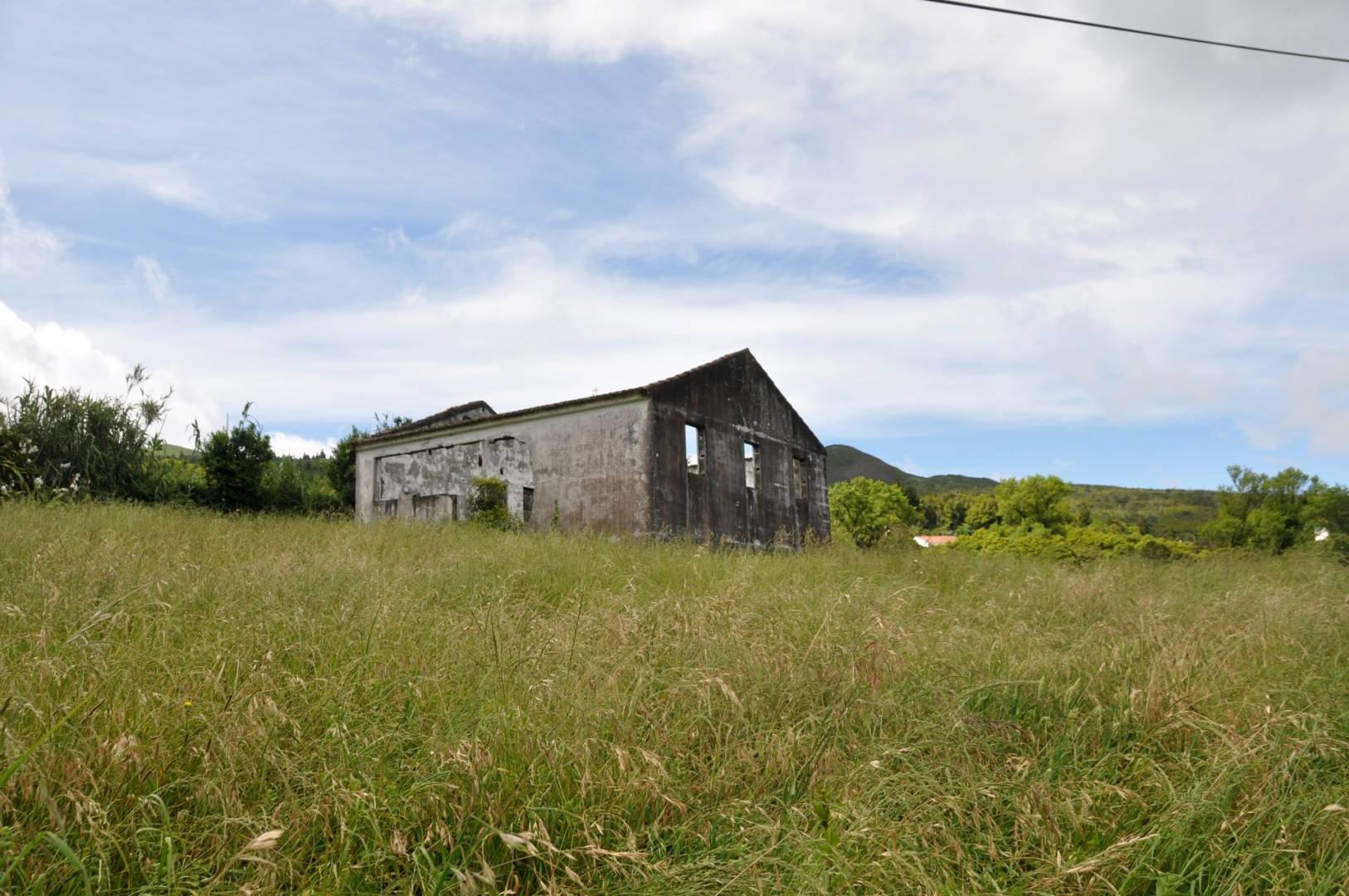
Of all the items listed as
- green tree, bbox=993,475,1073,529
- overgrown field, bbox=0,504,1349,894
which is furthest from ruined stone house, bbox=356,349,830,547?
green tree, bbox=993,475,1073,529

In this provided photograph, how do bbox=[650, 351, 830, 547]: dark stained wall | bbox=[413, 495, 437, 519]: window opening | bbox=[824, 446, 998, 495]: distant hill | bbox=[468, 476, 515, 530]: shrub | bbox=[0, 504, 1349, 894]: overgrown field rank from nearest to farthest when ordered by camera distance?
1. bbox=[0, 504, 1349, 894]: overgrown field
2. bbox=[468, 476, 515, 530]: shrub
3. bbox=[650, 351, 830, 547]: dark stained wall
4. bbox=[413, 495, 437, 519]: window opening
5. bbox=[824, 446, 998, 495]: distant hill

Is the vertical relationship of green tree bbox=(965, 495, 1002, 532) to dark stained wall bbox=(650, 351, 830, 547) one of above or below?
below

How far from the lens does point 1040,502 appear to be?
3756 cm

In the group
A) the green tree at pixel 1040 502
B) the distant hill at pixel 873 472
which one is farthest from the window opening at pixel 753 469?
the distant hill at pixel 873 472

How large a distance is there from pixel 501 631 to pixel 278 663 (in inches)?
42.3

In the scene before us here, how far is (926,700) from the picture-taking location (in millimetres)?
3807

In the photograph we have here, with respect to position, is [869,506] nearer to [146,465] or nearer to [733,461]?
[733,461]

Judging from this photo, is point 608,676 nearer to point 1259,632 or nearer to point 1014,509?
point 1259,632

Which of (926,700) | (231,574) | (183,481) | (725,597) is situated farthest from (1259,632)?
(183,481)

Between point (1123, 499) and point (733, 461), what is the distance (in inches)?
3164

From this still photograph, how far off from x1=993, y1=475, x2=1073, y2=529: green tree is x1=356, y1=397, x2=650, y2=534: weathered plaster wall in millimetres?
26115

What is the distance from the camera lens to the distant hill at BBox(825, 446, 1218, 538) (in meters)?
52.1

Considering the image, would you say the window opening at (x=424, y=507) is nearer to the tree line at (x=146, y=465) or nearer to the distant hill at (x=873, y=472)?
the tree line at (x=146, y=465)

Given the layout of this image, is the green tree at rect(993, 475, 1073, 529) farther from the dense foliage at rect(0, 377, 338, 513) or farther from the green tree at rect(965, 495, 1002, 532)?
the dense foliage at rect(0, 377, 338, 513)
